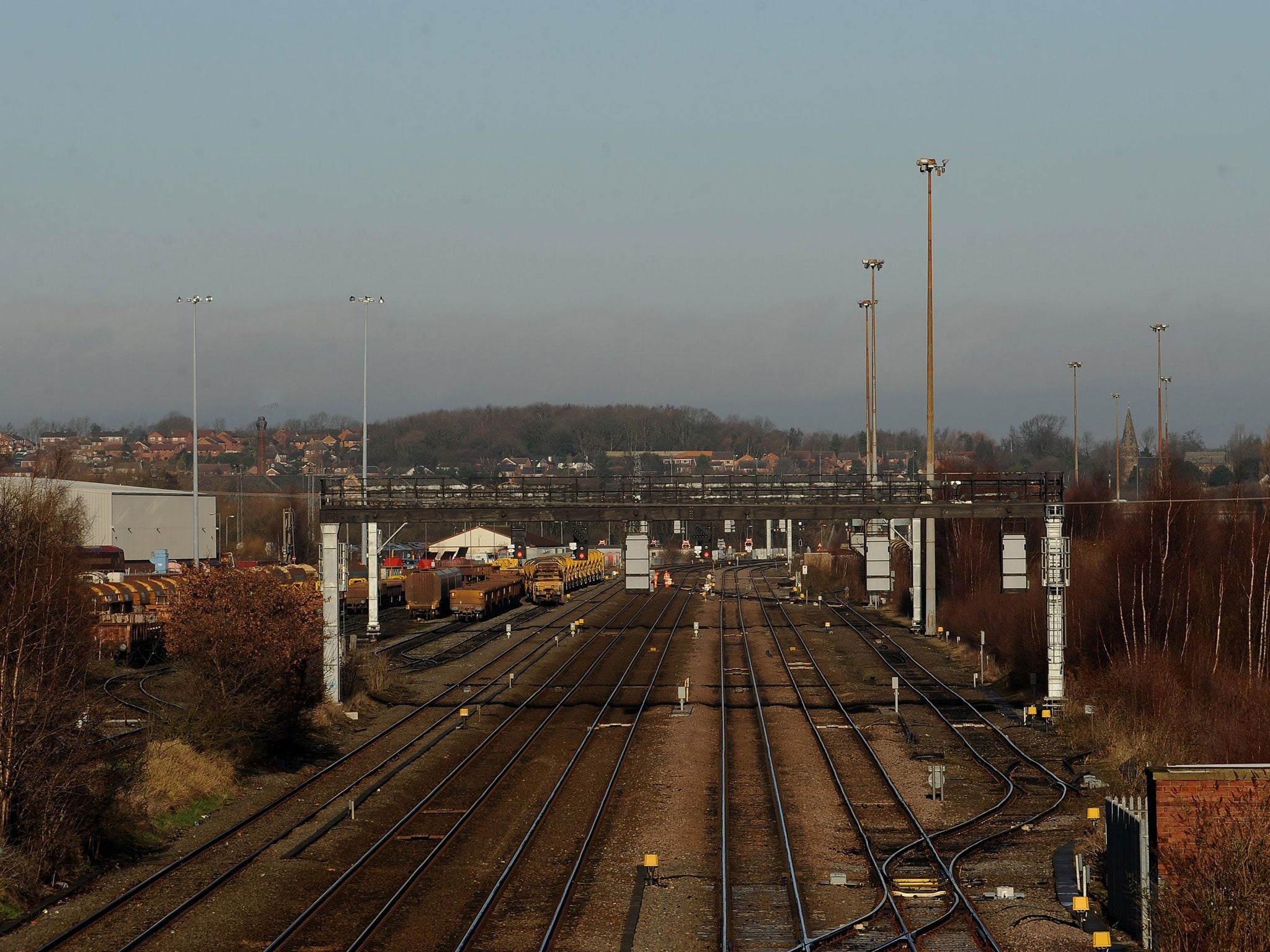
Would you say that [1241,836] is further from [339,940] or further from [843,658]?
[843,658]

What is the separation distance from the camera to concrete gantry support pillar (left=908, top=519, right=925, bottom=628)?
2237 inches

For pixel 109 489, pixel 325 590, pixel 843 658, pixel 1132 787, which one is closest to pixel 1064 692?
pixel 1132 787

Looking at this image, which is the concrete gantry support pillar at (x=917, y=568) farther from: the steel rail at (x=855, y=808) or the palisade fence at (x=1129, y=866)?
the palisade fence at (x=1129, y=866)

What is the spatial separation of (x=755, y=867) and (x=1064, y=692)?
18.2m

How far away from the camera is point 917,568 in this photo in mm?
59562

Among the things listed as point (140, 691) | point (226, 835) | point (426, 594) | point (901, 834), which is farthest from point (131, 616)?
point (901, 834)

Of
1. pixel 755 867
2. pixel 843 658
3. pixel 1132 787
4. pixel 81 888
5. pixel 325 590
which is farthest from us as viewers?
pixel 843 658

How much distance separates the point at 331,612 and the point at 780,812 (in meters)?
15.1

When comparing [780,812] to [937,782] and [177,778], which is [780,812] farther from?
[177,778]

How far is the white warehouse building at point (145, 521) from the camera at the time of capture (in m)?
94.8

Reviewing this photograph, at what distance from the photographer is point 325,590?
35.0m

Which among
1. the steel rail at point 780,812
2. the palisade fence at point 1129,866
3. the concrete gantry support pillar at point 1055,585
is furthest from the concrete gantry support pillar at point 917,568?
the palisade fence at point 1129,866

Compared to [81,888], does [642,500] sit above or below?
above

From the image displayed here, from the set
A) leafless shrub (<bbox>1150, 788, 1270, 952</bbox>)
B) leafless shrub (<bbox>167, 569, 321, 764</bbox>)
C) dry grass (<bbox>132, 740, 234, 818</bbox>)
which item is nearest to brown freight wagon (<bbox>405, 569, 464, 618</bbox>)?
leafless shrub (<bbox>167, 569, 321, 764</bbox>)
